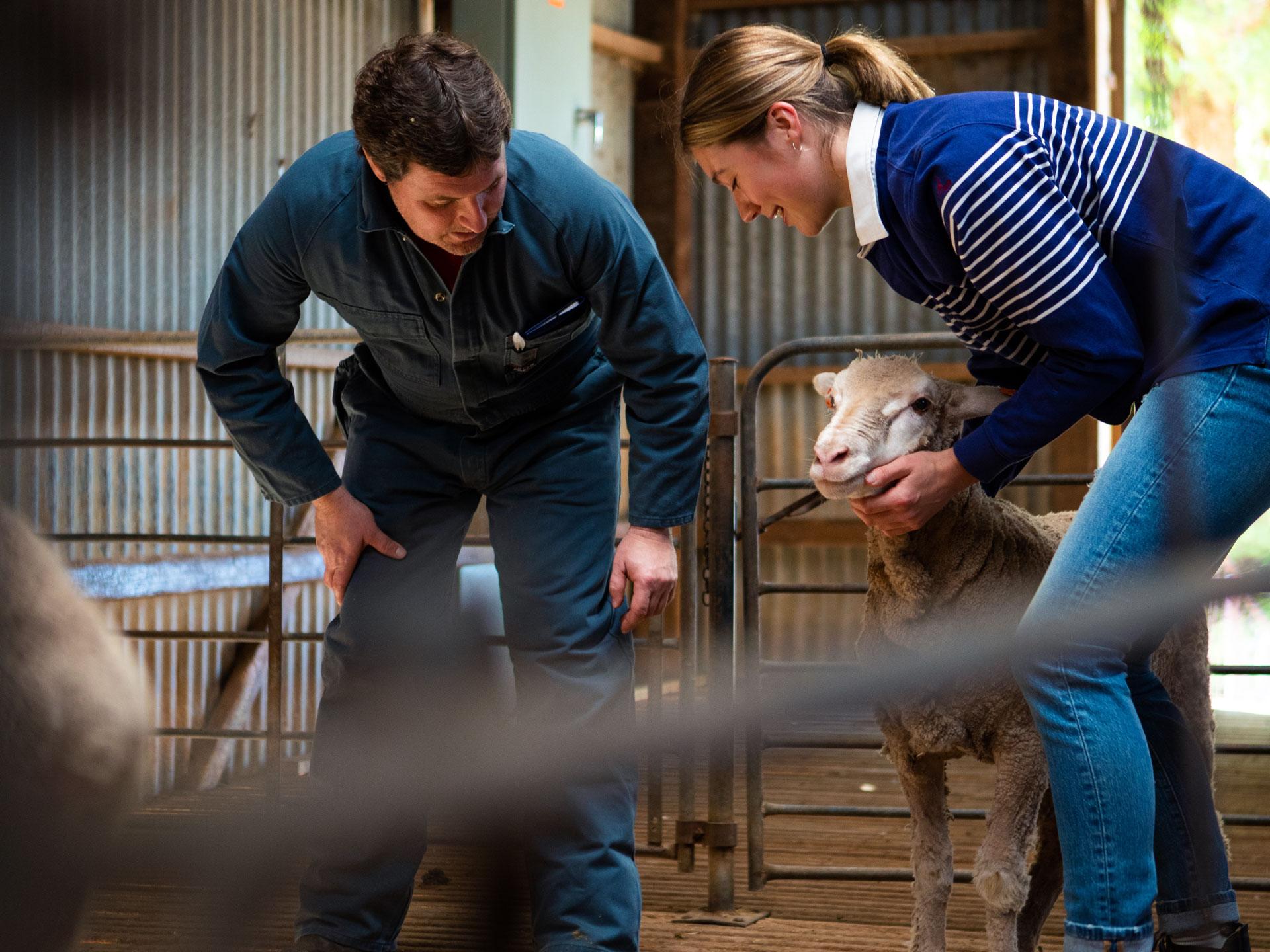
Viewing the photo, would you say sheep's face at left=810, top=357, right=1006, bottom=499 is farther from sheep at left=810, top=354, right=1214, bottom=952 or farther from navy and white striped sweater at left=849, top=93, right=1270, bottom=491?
navy and white striped sweater at left=849, top=93, right=1270, bottom=491

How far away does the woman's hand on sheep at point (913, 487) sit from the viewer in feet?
5.47

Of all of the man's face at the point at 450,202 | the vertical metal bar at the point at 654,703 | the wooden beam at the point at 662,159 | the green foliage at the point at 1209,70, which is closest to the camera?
the green foliage at the point at 1209,70

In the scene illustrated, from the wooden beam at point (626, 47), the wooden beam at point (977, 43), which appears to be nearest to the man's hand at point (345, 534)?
the wooden beam at point (626, 47)

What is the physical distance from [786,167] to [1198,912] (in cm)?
117

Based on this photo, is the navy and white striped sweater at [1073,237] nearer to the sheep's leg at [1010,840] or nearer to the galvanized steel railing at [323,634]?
the sheep's leg at [1010,840]

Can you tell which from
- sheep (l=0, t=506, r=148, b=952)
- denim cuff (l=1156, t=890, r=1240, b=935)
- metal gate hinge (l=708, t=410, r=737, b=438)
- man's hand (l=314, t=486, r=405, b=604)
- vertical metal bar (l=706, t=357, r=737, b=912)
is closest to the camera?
sheep (l=0, t=506, r=148, b=952)

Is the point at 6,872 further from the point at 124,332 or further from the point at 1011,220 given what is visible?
the point at 124,332

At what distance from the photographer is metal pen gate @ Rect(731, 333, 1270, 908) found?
101 inches

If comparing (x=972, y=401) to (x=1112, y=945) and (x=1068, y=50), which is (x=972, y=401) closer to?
(x=1112, y=945)

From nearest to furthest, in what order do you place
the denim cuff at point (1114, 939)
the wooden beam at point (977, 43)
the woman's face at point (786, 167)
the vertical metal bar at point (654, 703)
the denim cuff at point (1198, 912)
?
the denim cuff at point (1114, 939) < the woman's face at point (786, 167) < the denim cuff at point (1198, 912) < the vertical metal bar at point (654, 703) < the wooden beam at point (977, 43)

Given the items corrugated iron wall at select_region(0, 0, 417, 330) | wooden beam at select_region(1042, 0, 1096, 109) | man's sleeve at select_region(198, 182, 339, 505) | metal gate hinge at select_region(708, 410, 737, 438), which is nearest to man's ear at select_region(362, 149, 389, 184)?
man's sleeve at select_region(198, 182, 339, 505)

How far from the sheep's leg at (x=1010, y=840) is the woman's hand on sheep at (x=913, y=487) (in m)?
0.42

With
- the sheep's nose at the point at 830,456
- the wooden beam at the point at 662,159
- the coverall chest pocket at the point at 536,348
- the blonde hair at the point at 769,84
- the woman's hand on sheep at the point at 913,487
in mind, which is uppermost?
the wooden beam at the point at 662,159

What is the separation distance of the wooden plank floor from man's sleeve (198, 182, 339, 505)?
0.51m
